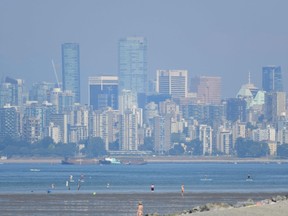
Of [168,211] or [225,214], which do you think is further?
[168,211]

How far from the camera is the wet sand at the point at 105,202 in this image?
224ft

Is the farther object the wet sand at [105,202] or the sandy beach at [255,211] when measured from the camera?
the wet sand at [105,202]

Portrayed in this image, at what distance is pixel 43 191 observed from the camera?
313ft

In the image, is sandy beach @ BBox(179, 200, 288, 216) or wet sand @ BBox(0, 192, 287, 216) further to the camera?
wet sand @ BBox(0, 192, 287, 216)

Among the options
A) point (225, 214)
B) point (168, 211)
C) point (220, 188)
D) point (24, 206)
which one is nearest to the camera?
point (225, 214)

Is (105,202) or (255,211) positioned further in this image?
(105,202)

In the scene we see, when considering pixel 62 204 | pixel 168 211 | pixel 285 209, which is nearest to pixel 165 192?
pixel 62 204

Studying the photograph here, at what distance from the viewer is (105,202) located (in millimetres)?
77312

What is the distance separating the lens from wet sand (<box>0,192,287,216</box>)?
2689 inches

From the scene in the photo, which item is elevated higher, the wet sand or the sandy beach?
the sandy beach

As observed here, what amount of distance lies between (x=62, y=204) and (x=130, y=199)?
7.02m

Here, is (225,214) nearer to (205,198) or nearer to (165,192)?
(205,198)

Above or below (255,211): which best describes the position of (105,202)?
below

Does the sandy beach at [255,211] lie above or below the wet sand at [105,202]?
above
